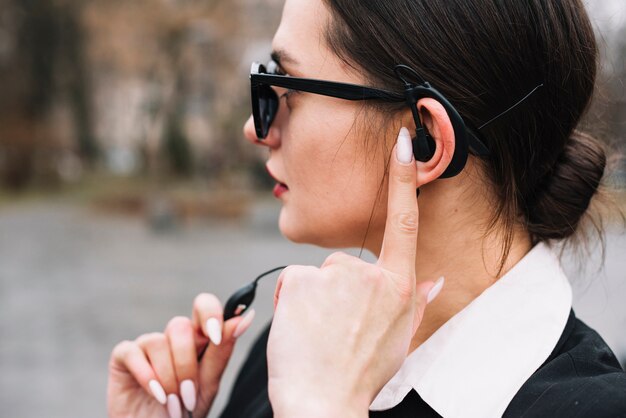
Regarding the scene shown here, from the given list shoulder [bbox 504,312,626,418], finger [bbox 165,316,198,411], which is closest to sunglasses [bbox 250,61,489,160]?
shoulder [bbox 504,312,626,418]

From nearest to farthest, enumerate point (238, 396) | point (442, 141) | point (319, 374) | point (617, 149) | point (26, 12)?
1. point (319, 374)
2. point (442, 141)
3. point (238, 396)
4. point (617, 149)
5. point (26, 12)

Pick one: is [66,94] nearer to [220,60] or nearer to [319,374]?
[220,60]

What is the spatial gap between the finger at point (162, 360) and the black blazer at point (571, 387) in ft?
1.77

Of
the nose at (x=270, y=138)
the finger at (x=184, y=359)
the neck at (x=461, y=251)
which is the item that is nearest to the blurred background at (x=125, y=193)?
the neck at (x=461, y=251)

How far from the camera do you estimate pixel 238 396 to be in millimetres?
1897

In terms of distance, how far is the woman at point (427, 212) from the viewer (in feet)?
3.96

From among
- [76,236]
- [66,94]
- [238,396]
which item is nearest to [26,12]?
[66,94]

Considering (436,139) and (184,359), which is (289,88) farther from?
(184,359)

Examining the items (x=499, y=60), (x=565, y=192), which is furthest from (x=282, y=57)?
(x=565, y=192)

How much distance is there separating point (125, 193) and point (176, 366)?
1728 centimetres

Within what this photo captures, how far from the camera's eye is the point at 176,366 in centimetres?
167

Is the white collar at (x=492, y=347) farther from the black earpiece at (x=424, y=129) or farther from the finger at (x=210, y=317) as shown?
the finger at (x=210, y=317)

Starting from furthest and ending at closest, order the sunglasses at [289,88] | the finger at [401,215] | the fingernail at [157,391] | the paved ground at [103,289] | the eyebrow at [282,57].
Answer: the paved ground at [103,289], the fingernail at [157,391], the eyebrow at [282,57], the sunglasses at [289,88], the finger at [401,215]

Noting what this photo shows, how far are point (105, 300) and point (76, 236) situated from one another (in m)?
5.46
